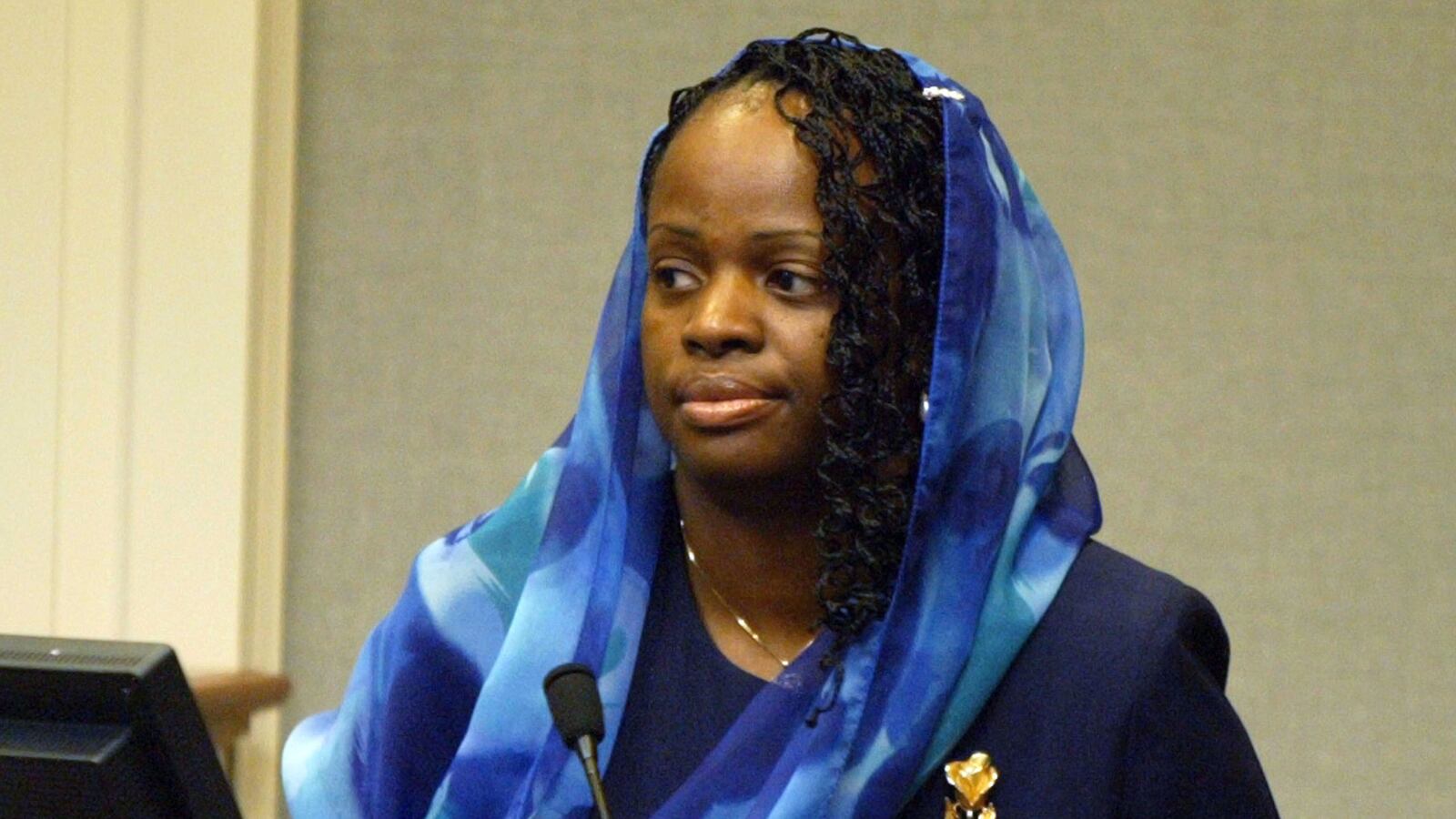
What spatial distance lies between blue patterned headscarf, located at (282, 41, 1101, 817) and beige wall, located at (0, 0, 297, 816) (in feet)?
3.83

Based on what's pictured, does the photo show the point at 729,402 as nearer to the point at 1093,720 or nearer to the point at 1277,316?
the point at 1093,720

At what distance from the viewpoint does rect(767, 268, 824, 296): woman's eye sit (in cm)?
146

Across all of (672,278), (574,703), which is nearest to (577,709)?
(574,703)

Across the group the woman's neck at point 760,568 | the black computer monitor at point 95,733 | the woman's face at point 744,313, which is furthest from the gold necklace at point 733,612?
the black computer monitor at point 95,733

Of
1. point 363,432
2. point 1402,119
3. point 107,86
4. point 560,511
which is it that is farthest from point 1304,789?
point 107,86

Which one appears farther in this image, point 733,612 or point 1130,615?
point 733,612

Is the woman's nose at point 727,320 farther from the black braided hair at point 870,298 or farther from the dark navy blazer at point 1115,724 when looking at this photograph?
the dark navy blazer at point 1115,724

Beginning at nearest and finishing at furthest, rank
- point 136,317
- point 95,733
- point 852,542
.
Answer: point 95,733 < point 852,542 < point 136,317

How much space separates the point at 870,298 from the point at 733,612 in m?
0.28

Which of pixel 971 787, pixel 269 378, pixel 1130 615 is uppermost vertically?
pixel 1130 615

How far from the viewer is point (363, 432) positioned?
2.90m

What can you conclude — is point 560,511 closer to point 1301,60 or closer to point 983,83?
point 983,83

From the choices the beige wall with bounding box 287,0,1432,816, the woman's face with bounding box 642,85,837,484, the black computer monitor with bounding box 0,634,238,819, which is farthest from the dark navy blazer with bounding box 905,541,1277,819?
the beige wall with bounding box 287,0,1432,816

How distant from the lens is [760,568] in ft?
5.12
